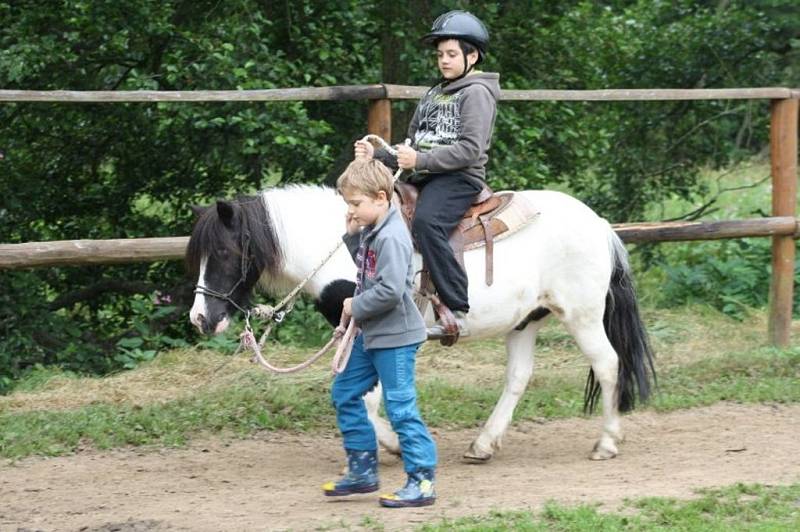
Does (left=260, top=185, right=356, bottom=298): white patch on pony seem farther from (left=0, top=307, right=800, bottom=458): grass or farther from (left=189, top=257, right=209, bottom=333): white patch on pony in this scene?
(left=0, top=307, right=800, bottom=458): grass

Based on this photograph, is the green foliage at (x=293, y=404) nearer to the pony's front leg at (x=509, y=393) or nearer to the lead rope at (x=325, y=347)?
the pony's front leg at (x=509, y=393)

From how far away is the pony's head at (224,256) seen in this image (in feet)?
18.4

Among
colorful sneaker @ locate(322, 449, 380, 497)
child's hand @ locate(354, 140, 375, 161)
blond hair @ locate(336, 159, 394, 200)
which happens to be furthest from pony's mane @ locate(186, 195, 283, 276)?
colorful sneaker @ locate(322, 449, 380, 497)

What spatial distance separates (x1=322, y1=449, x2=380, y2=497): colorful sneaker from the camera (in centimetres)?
531

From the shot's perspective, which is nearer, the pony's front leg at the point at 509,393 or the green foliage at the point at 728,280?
the pony's front leg at the point at 509,393

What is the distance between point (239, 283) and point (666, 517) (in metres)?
2.18

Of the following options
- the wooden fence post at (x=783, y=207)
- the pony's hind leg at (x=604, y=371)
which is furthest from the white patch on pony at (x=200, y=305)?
the wooden fence post at (x=783, y=207)

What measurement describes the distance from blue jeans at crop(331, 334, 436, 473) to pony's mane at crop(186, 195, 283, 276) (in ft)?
2.44

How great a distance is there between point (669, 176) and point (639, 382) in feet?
19.3

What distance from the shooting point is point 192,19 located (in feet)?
31.0

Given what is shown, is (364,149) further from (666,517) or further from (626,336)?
(666,517)

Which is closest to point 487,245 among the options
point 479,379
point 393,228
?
point 393,228

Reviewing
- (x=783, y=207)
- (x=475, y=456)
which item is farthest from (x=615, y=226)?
(x=475, y=456)

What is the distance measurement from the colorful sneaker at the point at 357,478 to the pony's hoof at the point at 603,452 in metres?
1.56
